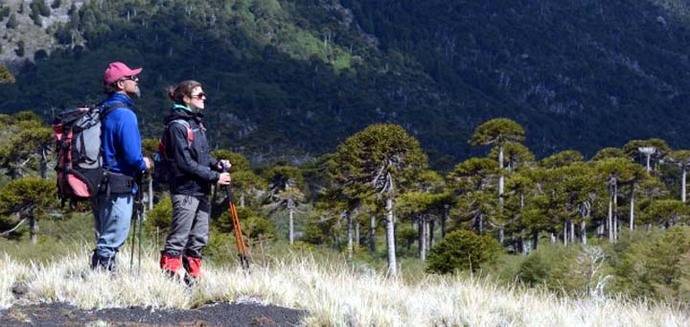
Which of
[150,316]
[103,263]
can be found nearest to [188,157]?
[103,263]

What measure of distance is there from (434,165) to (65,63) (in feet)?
256

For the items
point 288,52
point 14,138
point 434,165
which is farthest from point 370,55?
point 14,138

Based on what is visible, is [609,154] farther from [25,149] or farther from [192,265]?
[192,265]

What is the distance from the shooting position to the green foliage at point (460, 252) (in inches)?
960

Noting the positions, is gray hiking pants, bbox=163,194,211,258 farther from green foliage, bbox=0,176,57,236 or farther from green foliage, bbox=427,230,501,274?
green foliage, bbox=0,176,57,236

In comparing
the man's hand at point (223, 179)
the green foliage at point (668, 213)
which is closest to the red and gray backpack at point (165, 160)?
the man's hand at point (223, 179)

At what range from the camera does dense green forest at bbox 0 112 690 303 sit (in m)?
21.2

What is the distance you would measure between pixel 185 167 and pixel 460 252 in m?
21.1

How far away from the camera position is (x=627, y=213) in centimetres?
4628

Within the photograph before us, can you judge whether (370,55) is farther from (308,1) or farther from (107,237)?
(107,237)

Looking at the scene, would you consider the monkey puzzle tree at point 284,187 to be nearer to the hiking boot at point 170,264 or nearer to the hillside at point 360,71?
the hiking boot at point 170,264

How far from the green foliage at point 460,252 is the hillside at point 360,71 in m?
75.5

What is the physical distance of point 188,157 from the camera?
15.0ft

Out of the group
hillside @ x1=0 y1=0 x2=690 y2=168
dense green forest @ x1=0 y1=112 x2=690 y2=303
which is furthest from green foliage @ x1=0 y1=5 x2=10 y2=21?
dense green forest @ x1=0 y1=112 x2=690 y2=303
